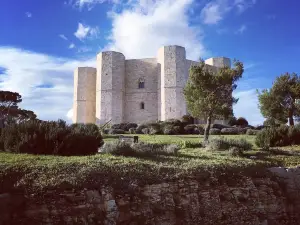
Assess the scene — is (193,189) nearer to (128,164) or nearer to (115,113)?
(128,164)

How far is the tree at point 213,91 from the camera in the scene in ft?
45.2

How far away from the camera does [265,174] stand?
732cm

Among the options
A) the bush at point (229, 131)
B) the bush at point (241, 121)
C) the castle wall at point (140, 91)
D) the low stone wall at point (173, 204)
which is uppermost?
the castle wall at point (140, 91)

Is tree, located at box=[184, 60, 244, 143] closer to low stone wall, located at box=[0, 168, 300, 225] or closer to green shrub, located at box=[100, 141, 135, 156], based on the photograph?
green shrub, located at box=[100, 141, 135, 156]

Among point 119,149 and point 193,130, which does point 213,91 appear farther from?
point 193,130

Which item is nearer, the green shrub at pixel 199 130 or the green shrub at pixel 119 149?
the green shrub at pixel 119 149

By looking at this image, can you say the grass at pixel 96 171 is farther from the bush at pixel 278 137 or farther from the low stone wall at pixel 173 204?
the bush at pixel 278 137

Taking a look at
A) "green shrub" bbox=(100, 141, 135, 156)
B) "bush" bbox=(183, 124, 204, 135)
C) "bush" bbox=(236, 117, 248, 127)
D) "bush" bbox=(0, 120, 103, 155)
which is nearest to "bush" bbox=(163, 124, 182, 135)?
"bush" bbox=(183, 124, 204, 135)

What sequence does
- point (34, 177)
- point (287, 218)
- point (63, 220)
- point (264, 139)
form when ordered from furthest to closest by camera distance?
point (264, 139), point (287, 218), point (34, 177), point (63, 220)

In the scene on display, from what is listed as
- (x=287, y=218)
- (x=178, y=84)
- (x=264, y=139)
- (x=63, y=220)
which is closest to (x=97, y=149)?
(x=63, y=220)

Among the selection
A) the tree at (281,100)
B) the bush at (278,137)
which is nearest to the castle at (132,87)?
the tree at (281,100)

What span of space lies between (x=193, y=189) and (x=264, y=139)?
7.53 metres

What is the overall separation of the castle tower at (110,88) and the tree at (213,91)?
20.7 meters

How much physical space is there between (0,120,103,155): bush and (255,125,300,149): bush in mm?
7083
